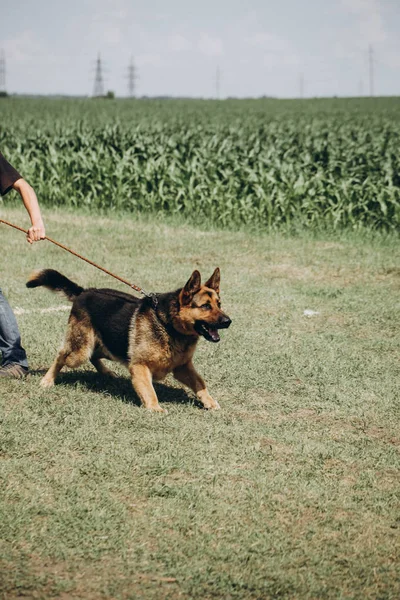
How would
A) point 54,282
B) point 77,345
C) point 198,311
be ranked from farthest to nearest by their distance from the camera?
point 54,282 → point 77,345 → point 198,311

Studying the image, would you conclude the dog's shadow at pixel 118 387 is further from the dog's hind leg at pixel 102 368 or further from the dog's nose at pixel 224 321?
the dog's nose at pixel 224 321

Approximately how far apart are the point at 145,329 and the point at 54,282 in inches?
34.7

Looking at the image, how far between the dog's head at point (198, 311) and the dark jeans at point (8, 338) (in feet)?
4.96

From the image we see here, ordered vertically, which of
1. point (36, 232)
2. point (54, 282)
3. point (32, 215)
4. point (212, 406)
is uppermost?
point (32, 215)

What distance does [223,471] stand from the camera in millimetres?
4578

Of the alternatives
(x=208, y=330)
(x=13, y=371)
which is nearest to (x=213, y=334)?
(x=208, y=330)

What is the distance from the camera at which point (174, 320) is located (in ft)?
17.7

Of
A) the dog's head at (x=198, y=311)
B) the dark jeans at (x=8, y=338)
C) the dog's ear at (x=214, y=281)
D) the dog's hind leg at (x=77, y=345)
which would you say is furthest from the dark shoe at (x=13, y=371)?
the dog's ear at (x=214, y=281)

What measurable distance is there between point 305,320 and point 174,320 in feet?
10.9

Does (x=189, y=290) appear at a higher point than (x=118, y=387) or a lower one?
higher

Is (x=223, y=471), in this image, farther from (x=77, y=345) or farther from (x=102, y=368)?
(x=102, y=368)

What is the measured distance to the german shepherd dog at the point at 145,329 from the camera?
5371 millimetres

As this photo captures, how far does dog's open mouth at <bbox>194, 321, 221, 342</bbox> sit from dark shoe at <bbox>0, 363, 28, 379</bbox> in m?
1.61

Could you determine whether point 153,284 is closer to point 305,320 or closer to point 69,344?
point 305,320
